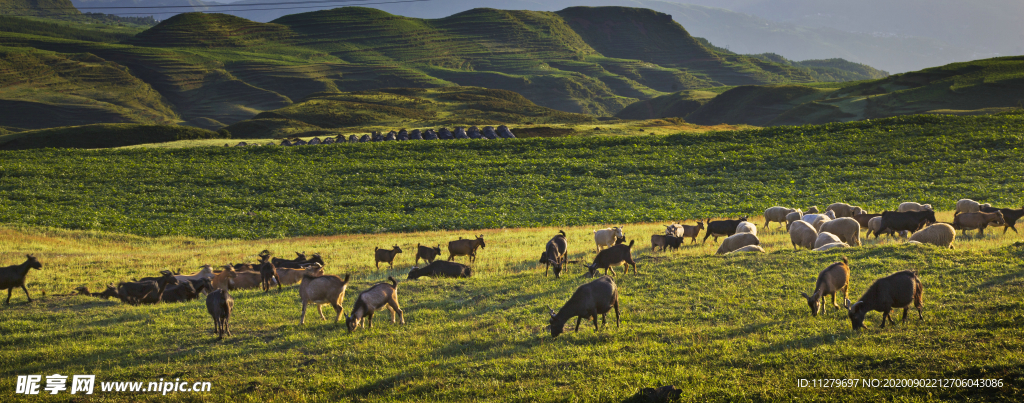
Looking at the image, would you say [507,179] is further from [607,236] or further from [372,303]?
[372,303]

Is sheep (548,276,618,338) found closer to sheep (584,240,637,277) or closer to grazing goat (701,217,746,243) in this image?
sheep (584,240,637,277)

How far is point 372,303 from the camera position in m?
13.2

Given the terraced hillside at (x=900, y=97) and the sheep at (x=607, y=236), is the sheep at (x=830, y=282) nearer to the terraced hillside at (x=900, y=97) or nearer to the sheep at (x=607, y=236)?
the sheep at (x=607, y=236)

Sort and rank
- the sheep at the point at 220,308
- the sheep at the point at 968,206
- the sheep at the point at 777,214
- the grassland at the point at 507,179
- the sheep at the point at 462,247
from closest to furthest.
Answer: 1. the sheep at the point at 220,308
2. the sheep at the point at 462,247
3. the sheep at the point at 968,206
4. the sheep at the point at 777,214
5. the grassland at the point at 507,179

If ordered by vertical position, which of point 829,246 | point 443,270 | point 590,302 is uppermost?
point 829,246

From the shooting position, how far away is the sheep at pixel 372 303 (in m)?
12.9

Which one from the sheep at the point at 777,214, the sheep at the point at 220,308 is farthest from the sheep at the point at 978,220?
the sheep at the point at 220,308

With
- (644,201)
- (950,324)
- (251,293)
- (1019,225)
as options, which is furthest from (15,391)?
(644,201)

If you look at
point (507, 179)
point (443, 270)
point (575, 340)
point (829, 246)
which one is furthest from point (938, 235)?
point (507, 179)

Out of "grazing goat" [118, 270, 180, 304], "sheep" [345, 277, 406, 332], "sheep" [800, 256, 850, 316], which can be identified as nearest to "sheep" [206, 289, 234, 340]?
"sheep" [345, 277, 406, 332]

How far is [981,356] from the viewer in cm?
869

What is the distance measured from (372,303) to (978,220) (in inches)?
926

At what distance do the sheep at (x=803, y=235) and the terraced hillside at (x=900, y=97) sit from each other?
7643cm

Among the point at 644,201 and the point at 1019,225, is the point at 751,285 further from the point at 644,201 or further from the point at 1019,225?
the point at 644,201
